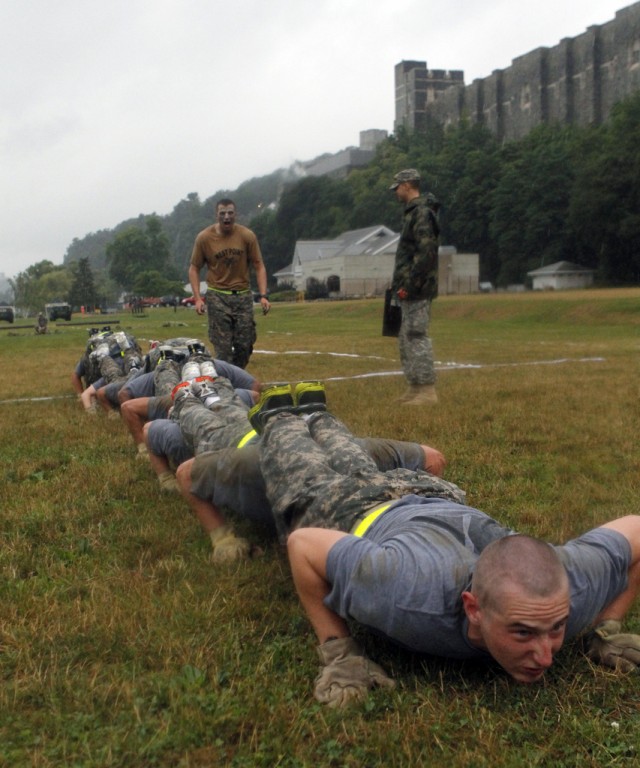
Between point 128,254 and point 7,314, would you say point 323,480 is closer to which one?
point 7,314

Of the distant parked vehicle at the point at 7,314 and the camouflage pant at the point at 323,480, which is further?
the distant parked vehicle at the point at 7,314

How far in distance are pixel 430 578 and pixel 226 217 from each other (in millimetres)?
7379

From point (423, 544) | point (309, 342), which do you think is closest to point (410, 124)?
point (309, 342)

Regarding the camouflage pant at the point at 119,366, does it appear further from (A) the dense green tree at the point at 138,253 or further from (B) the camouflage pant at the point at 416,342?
(A) the dense green tree at the point at 138,253

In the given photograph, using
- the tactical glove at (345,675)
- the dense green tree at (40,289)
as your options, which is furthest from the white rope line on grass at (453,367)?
the dense green tree at (40,289)

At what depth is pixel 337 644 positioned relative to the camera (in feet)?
9.49

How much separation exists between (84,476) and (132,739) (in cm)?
360

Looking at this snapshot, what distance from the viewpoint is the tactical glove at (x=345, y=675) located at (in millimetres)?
2691

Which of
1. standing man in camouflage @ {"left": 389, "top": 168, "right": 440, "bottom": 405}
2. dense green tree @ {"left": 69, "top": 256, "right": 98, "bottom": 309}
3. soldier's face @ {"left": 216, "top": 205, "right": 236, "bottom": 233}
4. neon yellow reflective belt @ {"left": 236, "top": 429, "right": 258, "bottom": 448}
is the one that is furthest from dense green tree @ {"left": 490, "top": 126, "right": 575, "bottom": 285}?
neon yellow reflective belt @ {"left": 236, "top": 429, "right": 258, "bottom": 448}

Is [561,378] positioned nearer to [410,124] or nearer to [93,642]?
[93,642]

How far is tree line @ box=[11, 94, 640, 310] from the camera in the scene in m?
65.8

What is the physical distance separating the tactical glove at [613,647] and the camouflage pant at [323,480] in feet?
2.74

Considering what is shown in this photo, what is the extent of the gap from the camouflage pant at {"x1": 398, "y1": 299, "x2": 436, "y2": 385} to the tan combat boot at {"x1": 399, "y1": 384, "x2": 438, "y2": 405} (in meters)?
0.07

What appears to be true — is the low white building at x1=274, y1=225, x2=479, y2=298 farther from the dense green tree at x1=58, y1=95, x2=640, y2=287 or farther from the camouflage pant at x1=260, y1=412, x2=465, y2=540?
the camouflage pant at x1=260, y1=412, x2=465, y2=540
